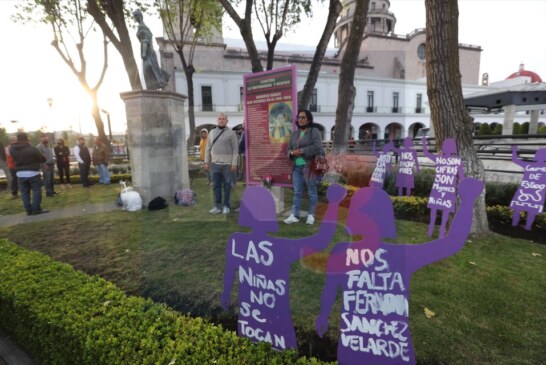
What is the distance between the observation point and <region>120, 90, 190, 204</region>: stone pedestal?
6852mm

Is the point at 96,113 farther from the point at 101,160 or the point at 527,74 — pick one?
the point at 527,74

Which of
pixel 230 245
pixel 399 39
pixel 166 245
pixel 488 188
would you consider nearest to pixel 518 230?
pixel 488 188

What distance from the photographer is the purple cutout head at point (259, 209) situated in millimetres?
1791

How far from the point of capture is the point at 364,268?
1621 millimetres

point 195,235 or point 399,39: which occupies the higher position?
point 399,39

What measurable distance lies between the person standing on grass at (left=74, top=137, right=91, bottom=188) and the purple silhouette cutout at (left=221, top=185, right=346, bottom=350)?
1097 cm

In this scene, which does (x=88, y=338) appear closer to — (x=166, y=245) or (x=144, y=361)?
(x=144, y=361)

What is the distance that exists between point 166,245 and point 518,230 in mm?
5847

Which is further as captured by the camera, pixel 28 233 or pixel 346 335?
pixel 28 233

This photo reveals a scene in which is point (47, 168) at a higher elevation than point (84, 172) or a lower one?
higher

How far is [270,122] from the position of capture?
529 cm

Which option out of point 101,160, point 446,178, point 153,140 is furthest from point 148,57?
point 446,178

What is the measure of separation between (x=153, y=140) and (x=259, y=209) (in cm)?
596

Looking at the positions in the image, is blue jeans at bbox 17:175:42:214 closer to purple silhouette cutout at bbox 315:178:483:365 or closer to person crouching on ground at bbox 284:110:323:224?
person crouching on ground at bbox 284:110:323:224
